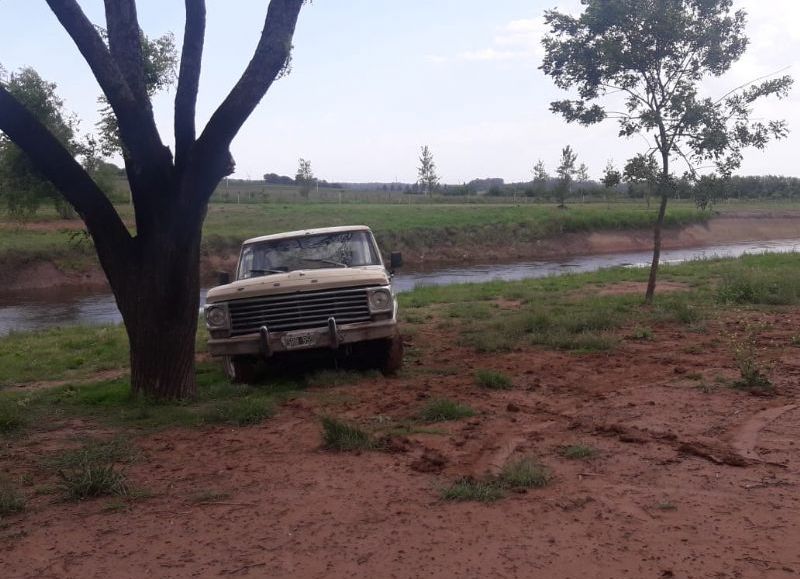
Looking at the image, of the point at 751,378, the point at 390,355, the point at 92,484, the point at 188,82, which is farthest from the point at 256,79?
the point at 751,378

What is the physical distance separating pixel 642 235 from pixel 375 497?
44.1 metres

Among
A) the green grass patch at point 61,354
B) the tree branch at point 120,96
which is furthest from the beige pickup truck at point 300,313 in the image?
the green grass patch at point 61,354

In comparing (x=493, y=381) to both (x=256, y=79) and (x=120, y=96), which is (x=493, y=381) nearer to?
(x=256, y=79)

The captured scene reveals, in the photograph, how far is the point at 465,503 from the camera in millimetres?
4535

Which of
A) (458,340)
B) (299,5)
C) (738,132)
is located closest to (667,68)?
(738,132)

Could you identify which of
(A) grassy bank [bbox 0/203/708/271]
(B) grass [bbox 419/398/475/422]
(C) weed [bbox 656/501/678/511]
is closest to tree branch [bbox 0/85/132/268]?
(B) grass [bbox 419/398/475/422]

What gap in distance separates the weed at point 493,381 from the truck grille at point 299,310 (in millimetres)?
1354

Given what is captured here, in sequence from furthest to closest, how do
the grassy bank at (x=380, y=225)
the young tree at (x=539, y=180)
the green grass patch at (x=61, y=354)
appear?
1. the young tree at (x=539, y=180)
2. the grassy bank at (x=380, y=225)
3. the green grass patch at (x=61, y=354)

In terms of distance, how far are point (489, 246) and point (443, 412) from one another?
34.8 meters

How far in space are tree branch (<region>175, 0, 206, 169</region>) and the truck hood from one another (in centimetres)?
144

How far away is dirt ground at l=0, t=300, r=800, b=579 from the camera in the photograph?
12.6 feet

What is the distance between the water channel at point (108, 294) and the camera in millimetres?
21600

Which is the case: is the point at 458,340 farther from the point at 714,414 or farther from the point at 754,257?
the point at 754,257

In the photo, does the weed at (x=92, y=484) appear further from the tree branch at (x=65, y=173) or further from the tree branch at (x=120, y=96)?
the tree branch at (x=120, y=96)
